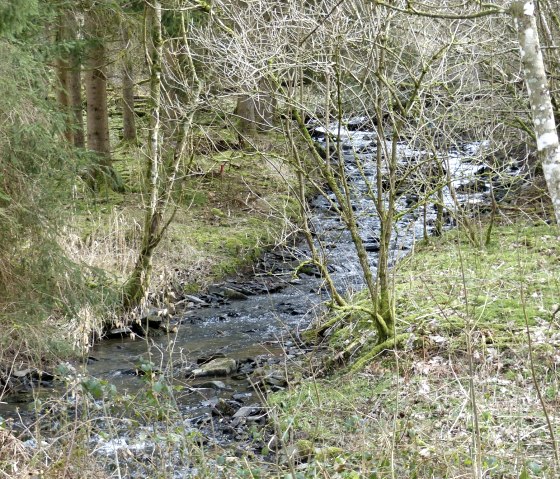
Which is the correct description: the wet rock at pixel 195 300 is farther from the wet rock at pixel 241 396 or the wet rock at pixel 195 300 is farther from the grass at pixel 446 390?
the wet rock at pixel 241 396

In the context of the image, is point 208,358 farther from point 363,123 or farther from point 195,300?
point 363,123

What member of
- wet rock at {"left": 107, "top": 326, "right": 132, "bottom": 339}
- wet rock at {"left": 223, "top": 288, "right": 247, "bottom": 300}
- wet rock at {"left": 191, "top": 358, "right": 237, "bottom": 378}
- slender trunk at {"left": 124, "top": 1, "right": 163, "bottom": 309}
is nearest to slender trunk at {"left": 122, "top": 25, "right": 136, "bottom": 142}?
slender trunk at {"left": 124, "top": 1, "right": 163, "bottom": 309}

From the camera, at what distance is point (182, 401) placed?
7.43m

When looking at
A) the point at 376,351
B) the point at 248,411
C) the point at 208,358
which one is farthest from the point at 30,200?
the point at 376,351

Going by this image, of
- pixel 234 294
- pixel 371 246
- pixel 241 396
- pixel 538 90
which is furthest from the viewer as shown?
pixel 371 246

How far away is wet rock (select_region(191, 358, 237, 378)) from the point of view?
815 centimetres

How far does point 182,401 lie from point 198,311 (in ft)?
11.3

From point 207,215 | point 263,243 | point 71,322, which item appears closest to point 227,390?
point 71,322

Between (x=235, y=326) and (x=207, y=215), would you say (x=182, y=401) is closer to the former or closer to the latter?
(x=235, y=326)

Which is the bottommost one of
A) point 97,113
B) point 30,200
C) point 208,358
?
point 208,358

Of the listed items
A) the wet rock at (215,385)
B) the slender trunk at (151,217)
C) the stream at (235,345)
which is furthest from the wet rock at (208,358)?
the slender trunk at (151,217)

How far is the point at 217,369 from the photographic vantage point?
8.20 meters

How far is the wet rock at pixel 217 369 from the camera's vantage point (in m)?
8.15

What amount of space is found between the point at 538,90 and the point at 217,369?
4.83 meters
